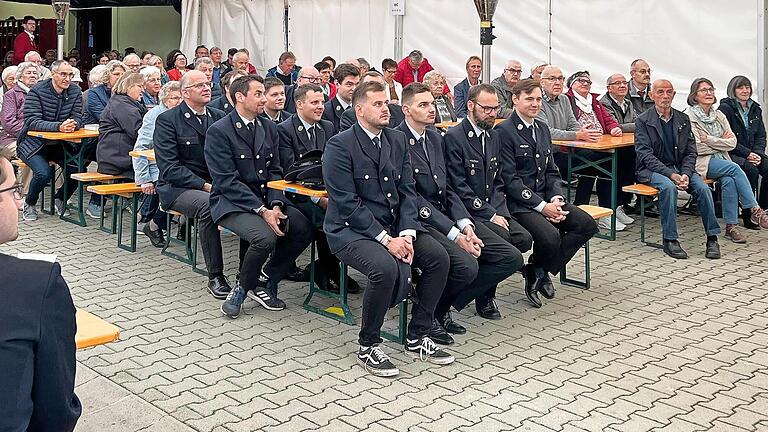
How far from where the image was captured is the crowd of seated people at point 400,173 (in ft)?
16.5

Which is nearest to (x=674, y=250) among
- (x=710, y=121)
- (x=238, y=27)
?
(x=710, y=121)

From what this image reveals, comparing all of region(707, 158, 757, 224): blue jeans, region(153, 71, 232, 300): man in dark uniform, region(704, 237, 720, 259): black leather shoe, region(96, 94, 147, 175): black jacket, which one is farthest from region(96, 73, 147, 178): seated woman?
region(707, 158, 757, 224): blue jeans

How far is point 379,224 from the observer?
16.4 feet

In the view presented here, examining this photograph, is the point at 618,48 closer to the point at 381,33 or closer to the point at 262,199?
the point at 381,33

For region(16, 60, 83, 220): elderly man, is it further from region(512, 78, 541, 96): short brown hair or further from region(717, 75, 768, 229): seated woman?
region(717, 75, 768, 229): seated woman

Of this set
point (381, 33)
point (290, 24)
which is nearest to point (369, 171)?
point (381, 33)

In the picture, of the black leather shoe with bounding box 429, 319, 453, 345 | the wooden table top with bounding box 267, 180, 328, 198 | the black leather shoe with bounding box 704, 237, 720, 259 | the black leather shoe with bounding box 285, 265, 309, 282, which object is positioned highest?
the wooden table top with bounding box 267, 180, 328, 198

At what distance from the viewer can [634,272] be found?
22.5 feet

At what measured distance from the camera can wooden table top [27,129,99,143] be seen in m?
8.19

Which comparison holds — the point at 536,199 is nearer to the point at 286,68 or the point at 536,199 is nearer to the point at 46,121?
the point at 46,121

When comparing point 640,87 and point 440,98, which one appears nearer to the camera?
point 640,87

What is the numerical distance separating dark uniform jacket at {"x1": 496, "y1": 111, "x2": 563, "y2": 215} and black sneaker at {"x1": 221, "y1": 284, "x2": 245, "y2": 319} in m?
1.75

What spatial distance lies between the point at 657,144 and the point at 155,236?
162 inches

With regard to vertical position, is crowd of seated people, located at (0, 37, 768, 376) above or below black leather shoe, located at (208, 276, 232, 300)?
above
